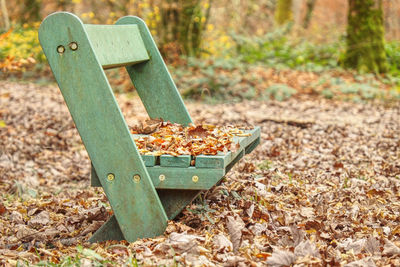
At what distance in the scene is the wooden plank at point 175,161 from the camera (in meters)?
2.62

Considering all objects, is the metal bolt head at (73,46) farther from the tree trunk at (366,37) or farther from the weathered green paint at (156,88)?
the tree trunk at (366,37)

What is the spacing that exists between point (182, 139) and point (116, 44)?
727 mm

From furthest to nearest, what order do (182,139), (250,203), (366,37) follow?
(366,37) → (250,203) → (182,139)

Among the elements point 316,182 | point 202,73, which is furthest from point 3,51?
point 316,182

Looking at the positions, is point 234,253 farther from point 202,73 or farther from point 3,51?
point 3,51

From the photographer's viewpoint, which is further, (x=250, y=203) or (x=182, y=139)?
(x=250, y=203)

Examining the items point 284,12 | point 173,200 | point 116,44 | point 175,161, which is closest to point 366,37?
point 284,12

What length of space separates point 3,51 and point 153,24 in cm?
328

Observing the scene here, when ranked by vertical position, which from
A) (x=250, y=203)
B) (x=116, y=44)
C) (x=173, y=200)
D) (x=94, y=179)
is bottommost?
(x=250, y=203)

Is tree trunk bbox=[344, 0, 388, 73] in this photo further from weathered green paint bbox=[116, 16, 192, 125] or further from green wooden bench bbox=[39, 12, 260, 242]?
green wooden bench bbox=[39, 12, 260, 242]

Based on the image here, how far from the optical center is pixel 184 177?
2.62 metres

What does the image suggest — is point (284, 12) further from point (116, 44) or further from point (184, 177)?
point (184, 177)

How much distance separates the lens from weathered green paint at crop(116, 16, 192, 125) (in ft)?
11.7

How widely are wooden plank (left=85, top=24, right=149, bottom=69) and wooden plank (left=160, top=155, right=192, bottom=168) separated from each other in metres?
0.63
